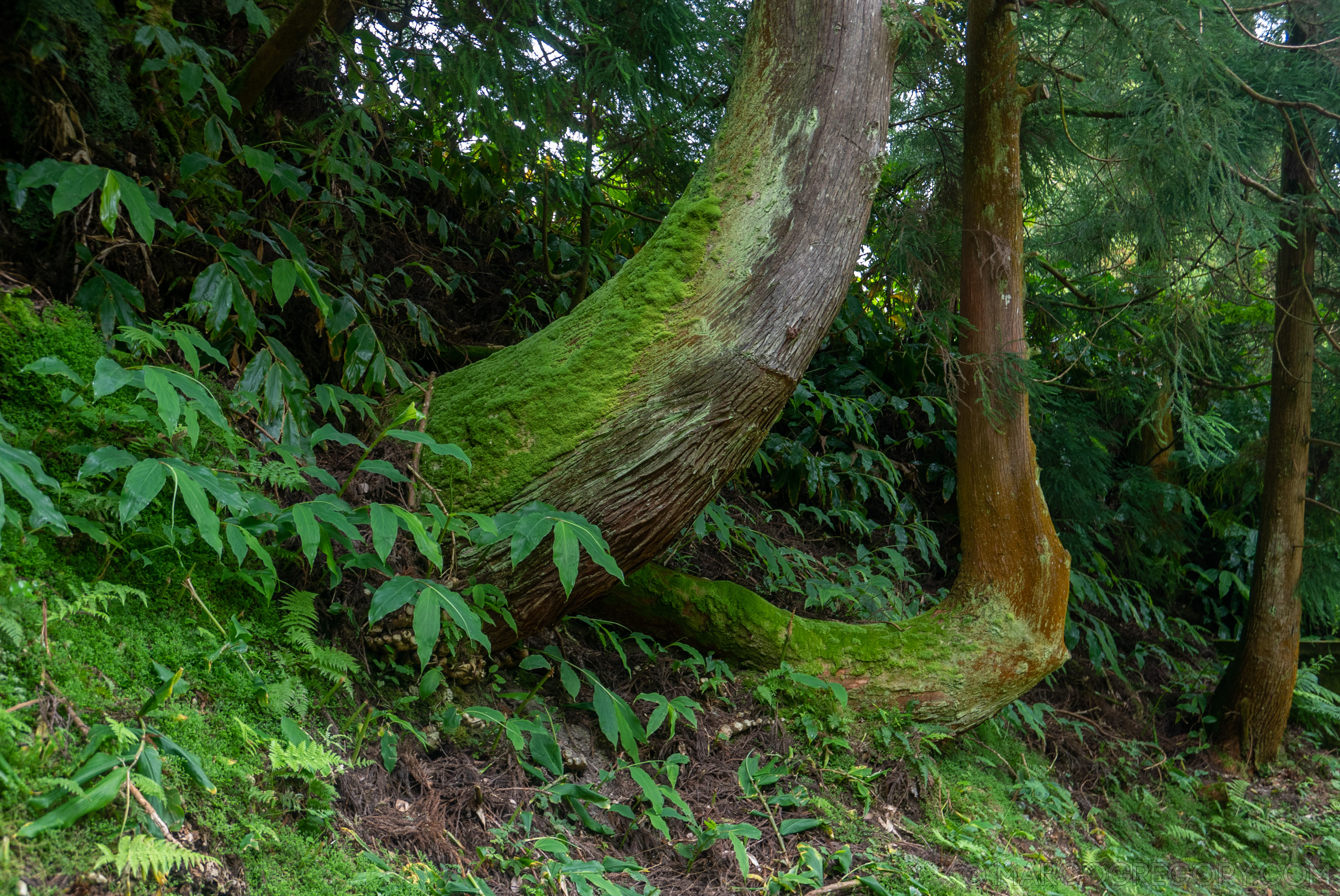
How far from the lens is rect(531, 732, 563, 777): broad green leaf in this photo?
2.51m

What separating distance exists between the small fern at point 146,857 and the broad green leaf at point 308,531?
697 millimetres

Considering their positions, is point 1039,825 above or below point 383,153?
below

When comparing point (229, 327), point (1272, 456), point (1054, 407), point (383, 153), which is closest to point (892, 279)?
point (1054, 407)

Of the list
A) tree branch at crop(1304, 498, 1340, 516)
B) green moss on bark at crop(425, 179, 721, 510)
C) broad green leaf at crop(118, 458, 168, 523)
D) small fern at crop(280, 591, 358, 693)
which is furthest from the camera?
tree branch at crop(1304, 498, 1340, 516)

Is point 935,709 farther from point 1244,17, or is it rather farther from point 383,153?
point 1244,17

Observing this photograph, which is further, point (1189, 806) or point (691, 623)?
point (1189, 806)

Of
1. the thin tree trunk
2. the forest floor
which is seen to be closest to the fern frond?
the forest floor

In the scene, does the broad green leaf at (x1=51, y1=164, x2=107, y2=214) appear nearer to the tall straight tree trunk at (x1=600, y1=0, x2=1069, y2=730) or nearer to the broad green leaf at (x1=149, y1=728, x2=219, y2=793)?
the broad green leaf at (x1=149, y1=728, x2=219, y2=793)

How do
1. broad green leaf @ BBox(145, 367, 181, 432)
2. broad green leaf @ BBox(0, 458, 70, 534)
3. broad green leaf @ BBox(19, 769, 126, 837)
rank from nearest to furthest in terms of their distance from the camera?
1. broad green leaf @ BBox(19, 769, 126, 837)
2. broad green leaf @ BBox(0, 458, 70, 534)
3. broad green leaf @ BBox(145, 367, 181, 432)

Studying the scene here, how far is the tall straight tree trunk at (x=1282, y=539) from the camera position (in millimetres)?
5414

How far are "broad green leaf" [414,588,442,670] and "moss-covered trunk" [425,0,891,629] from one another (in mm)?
618

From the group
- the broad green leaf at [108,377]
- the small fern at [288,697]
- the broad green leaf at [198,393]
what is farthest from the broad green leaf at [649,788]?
the broad green leaf at [108,377]

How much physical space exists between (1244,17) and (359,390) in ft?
19.2

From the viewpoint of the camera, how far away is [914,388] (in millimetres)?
6191
